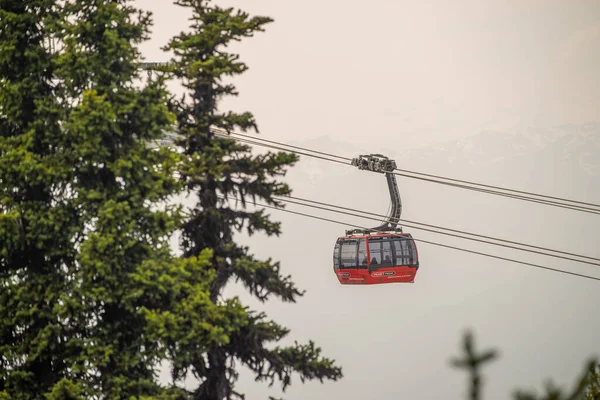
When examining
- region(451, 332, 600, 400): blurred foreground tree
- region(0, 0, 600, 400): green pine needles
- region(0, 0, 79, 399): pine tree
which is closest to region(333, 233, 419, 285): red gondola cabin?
region(0, 0, 600, 400): green pine needles

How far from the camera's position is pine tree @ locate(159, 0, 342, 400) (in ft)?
67.2

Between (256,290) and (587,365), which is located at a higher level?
(256,290)

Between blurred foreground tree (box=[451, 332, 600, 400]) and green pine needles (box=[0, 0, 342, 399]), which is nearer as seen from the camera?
blurred foreground tree (box=[451, 332, 600, 400])

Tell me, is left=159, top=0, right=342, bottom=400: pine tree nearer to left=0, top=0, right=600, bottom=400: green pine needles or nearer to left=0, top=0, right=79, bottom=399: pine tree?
left=0, top=0, right=600, bottom=400: green pine needles

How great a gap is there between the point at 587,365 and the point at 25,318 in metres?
17.3

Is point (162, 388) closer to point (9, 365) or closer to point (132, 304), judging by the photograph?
point (132, 304)

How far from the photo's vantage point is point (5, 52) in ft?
68.3

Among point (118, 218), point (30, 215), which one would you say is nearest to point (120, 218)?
point (118, 218)

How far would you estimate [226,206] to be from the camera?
71.0 feet

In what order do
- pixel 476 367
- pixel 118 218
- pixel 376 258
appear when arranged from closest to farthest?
pixel 476 367 < pixel 118 218 < pixel 376 258

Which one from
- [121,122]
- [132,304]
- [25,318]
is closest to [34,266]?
[25,318]

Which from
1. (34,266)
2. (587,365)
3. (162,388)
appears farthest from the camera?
(34,266)

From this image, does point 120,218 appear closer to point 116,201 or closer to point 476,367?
point 116,201

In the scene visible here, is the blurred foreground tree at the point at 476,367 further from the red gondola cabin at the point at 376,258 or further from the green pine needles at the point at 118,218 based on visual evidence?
the red gondola cabin at the point at 376,258
